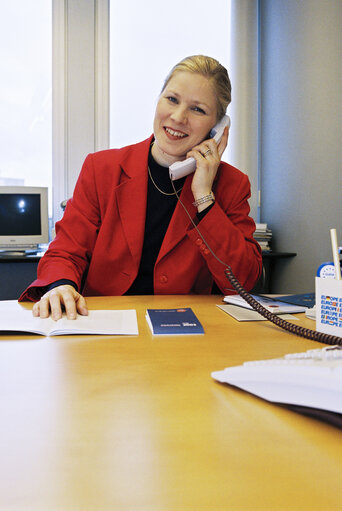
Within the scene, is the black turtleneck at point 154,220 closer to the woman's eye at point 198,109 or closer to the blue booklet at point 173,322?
the woman's eye at point 198,109

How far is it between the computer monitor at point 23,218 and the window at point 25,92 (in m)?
0.34

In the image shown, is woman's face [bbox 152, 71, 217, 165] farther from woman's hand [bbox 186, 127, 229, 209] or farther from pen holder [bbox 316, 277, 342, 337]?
pen holder [bbox 316, 277, 342, 337]

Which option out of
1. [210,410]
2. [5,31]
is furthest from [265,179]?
[210,410]

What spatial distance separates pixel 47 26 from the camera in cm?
317

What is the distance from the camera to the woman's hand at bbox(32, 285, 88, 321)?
0.95 metres

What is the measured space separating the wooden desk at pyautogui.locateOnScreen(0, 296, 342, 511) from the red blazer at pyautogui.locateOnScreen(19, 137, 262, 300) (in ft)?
2.20

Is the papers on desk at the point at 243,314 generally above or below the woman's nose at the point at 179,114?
below

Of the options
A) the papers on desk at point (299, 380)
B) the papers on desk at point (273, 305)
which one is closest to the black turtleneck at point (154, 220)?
the papers on desk at point (273, 305)

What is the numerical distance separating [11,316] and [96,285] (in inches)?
21.0

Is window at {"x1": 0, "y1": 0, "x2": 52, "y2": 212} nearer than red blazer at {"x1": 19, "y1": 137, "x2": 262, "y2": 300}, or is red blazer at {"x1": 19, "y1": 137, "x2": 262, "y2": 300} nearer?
red blazer at {"x1": 19, "y1": 137, "x2": 262, "y2": 300}

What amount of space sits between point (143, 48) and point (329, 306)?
9.90 ft

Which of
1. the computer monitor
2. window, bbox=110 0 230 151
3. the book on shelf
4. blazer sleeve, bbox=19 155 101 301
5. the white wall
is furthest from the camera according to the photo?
window, bbox=110 0 230 151

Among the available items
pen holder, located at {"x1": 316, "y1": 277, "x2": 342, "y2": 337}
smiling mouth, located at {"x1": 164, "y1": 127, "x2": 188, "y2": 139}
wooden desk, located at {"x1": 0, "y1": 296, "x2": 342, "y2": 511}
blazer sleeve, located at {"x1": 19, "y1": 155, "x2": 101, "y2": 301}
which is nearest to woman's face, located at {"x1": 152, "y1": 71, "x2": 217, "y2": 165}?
smiling mouth, located at {"x1": 164, "y1": 127, "x2": 188, "y2": 139}

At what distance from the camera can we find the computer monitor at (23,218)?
282cm
